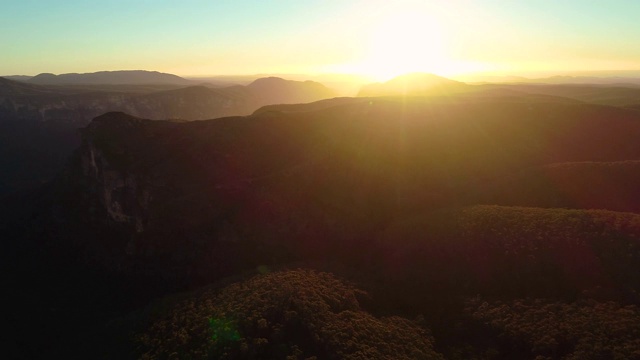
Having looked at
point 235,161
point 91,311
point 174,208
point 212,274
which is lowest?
point 91,311

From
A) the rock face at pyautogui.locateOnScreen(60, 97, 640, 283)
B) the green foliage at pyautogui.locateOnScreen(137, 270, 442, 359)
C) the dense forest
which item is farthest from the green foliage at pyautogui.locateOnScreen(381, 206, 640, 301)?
the green foliage at pyautogui.locateOnScreen(137, 270, 442, 359)

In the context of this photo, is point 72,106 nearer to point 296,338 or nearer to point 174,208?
point 174,208

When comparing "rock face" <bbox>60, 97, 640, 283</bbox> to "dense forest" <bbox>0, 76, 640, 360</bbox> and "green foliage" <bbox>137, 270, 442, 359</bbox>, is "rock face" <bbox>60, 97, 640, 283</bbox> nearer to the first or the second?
"dense forest" <bbox>0, 76, 640, 360</bbox>

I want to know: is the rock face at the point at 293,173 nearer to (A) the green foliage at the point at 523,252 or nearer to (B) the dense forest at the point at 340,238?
(B) the dense forest at the point at 340,238

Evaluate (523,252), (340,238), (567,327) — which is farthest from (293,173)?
(567,327)

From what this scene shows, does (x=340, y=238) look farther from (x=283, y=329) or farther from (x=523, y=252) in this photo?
(x=523, y=252)

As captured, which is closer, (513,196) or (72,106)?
(513,196)

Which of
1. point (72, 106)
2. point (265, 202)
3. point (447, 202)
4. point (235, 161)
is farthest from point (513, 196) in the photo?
point (72, 106)
